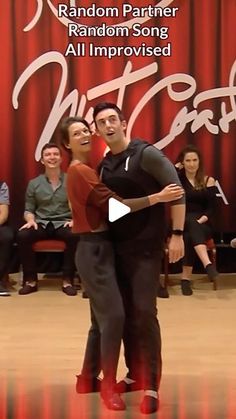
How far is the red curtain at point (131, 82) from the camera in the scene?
23.3 feet

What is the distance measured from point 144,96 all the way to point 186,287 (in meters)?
1.89

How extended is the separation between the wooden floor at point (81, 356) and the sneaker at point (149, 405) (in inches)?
1.3

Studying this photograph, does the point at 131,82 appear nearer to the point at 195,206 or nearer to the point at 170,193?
the point at 195,206

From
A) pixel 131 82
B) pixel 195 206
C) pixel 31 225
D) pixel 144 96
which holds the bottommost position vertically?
pixel 31 225

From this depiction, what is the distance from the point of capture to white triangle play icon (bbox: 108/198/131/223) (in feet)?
11.4

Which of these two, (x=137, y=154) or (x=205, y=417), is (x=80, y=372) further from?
(x=137, y=154)

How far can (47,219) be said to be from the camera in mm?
6660

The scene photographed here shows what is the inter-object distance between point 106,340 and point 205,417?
57 centimetres

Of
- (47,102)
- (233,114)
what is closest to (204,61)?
(233,114)

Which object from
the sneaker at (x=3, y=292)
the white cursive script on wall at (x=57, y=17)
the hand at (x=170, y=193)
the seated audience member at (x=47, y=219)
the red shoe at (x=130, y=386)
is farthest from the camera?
the white cursive script on wall at (x=57, y=17)

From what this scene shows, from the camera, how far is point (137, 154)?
3.55 meters

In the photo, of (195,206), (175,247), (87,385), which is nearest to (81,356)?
(87,385)

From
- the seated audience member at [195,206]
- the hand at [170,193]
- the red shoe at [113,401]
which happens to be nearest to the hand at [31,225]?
the seated audience member at [195,206]

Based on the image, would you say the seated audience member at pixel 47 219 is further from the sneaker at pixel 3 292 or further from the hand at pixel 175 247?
the hand at pixel 175 247
